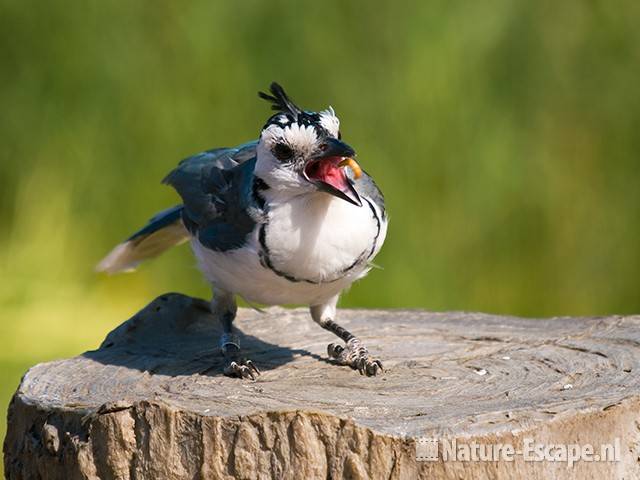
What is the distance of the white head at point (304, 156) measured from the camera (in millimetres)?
2938

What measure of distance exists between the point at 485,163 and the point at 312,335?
2047mm

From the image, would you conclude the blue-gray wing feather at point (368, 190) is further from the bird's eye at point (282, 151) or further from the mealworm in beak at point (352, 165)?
the bird's eye at point (282, 151)

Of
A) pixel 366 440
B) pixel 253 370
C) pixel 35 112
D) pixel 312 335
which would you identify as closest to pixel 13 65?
pixel 35 112

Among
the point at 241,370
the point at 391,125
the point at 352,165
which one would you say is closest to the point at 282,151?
the point at 352,165

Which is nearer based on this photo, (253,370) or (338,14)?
(253,370)

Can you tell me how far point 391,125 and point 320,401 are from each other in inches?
107

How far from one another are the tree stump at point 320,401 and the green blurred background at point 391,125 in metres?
1.70

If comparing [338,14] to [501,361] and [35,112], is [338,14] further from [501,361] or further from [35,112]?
A: [501,361]

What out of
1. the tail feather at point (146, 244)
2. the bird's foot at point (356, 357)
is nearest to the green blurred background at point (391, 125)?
the tail feather at point (146, 244)

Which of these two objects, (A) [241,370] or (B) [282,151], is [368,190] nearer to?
(B) [282,151]

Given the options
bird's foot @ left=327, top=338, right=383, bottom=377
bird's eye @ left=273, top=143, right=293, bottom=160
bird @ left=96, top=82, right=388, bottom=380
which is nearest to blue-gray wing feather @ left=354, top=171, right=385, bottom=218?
bird @ left=96, top=82, right=388, bottom=380

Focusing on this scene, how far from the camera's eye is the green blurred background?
5.35m

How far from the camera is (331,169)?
9.86ft

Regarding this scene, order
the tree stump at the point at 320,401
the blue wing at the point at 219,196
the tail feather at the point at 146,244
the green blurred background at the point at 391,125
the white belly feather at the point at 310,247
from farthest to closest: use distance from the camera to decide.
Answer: the green blurred background at the point at 391,125 < the tail feather at the point at 146,244 < the blue wing at the point at 219,196 < the white belly feather at the point at 310,247 < the tree stump at the point at 320,401
